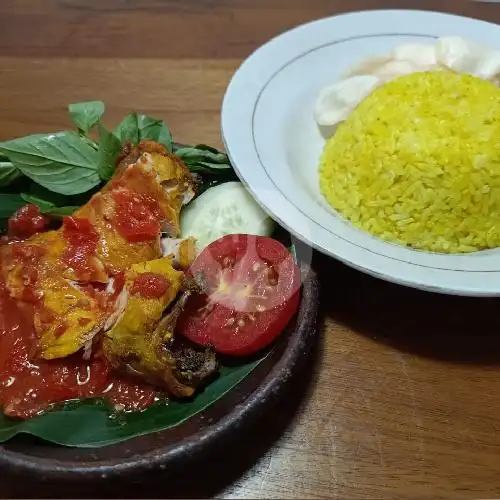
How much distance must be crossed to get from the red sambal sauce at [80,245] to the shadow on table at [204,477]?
0.50 meters

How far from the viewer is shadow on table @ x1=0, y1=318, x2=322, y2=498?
136cm

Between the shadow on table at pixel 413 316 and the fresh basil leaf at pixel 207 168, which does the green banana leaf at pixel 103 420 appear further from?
the fresh basil leaf at pixel 207 168

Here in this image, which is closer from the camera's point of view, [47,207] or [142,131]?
[47,207]

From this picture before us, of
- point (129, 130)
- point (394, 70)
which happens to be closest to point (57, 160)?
point (129, 130)

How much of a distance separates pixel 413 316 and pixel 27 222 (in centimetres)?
114

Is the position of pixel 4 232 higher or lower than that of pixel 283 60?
lower

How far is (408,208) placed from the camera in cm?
187

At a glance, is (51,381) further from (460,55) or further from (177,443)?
(460,55)

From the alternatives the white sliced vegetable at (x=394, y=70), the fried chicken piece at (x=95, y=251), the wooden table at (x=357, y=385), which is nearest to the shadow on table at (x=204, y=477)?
the wooden table at (x=357, y=385)

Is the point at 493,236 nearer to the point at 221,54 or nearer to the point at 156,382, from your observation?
the point at 156,382

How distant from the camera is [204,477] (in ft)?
4.83

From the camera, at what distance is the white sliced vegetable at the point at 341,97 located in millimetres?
2133

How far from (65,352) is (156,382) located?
0.74ft

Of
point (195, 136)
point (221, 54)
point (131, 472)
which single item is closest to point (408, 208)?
point (195, 136)
